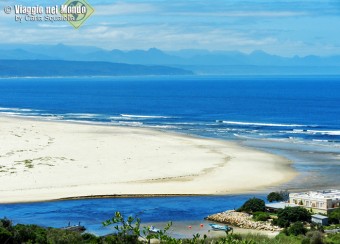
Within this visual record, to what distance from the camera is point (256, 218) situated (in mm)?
37781

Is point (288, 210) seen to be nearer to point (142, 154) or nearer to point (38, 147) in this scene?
point (142, 154)

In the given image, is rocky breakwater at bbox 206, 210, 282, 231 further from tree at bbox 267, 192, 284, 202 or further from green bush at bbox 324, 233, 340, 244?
tree at bbox 267, 192, 284, 202

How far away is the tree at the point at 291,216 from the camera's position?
36.2 metres

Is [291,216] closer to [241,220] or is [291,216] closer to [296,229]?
[296,229]

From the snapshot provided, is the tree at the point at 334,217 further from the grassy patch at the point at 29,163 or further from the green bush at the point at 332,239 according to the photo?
the grassy patch at the point at 29,163

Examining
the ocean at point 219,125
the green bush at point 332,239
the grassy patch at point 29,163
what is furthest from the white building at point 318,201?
the grassy patch at point 29,163

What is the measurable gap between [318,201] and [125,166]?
20049 mm

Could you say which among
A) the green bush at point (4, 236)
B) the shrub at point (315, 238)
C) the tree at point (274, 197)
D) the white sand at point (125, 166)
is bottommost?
the shrub at point (315, 238)

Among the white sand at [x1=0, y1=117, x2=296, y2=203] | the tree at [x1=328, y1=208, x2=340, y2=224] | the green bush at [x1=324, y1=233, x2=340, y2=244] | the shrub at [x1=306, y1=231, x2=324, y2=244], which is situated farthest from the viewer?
the white sand at [x1=0, y1=117, x2=296, y2=203]

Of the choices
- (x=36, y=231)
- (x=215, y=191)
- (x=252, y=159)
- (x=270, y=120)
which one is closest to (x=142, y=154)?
(x=252, y=159)

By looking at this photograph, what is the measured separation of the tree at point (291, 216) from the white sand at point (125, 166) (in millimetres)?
9500

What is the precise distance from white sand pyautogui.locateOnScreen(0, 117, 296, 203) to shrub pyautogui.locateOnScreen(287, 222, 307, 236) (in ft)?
39.0

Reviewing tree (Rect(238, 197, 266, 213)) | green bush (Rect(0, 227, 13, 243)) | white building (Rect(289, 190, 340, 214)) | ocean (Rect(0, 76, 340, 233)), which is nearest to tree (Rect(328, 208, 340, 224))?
white building (Rect(289, 190, 340, 214))

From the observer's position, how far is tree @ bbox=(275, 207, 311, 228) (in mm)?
36250
